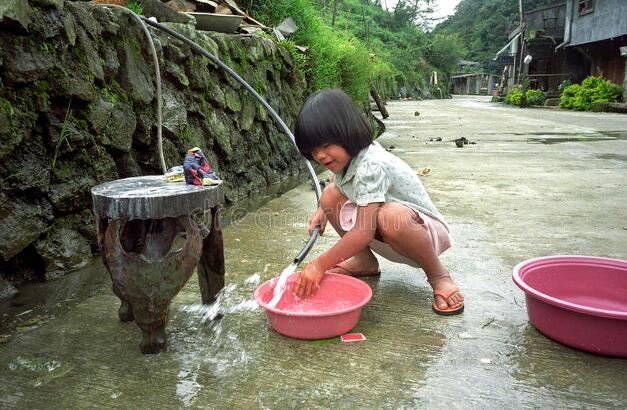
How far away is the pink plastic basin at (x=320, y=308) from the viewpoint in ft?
5.82

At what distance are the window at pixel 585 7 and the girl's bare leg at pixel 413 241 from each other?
24.2 m

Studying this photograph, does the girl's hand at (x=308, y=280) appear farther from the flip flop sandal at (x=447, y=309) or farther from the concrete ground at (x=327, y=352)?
the flip flop sandal at (x=447, y=309)

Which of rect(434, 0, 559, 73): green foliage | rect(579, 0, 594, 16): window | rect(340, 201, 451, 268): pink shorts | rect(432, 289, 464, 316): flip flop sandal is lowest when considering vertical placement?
rect(432, 289, 464, 316): flip flop sandal

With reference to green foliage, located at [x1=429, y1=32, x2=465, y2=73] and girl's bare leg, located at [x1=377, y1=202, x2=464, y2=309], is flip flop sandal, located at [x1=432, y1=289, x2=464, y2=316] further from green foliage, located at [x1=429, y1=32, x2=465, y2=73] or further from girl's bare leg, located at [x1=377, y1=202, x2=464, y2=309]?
green foliage, located at [x1=429, y1=32, x2=465, y2=73]

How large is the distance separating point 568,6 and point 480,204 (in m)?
24.8

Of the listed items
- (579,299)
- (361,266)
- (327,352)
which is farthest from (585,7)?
(327,352)

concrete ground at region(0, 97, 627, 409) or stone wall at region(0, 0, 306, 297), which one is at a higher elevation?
stone wall at region(0, 0, 306, 297)

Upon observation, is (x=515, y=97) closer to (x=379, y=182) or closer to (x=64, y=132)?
(x=379, y=182)

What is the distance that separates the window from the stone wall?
77.2 ft

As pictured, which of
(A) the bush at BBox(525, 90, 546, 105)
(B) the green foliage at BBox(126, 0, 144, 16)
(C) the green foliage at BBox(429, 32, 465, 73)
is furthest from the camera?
(C) the green foliage at BBox(429, 32, 465, 73)

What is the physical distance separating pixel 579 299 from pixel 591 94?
20492 millimetres

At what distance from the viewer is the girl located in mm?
1918

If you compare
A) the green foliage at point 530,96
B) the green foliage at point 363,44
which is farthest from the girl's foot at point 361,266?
the green foliage at point 530,96

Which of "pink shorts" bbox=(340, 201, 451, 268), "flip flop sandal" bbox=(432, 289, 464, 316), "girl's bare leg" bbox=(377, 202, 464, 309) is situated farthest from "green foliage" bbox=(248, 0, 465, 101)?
"flip flop sandal" bbox=(432, 289, 464, 316)
